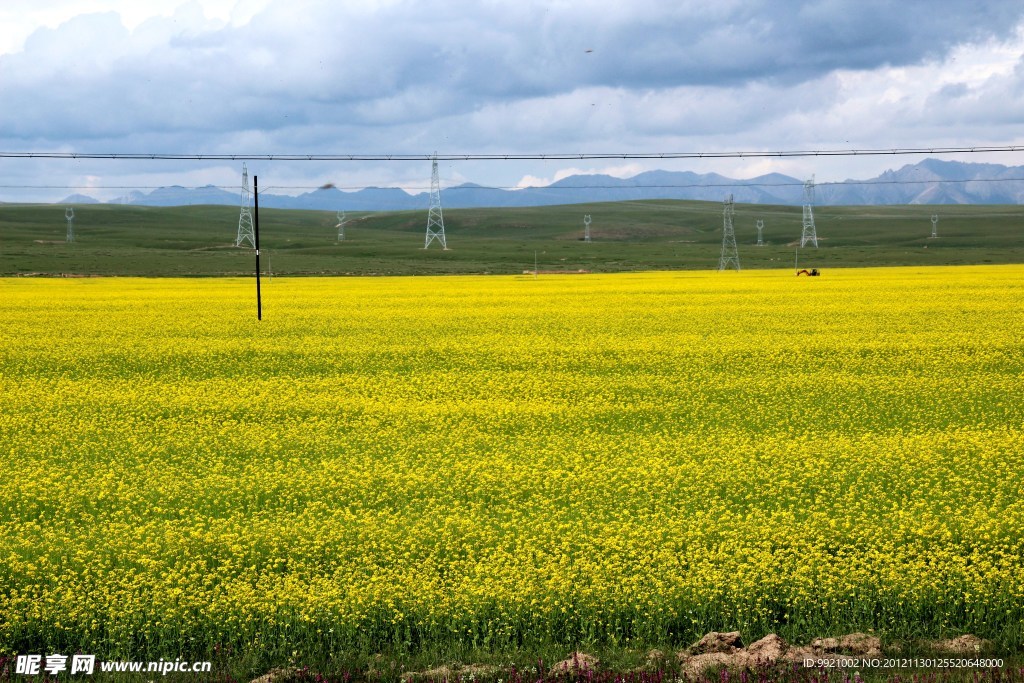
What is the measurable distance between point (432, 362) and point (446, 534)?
15123 millimetres

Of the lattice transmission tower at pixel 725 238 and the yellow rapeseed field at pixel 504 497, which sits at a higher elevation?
the lattice transmission tower at pixel 725 238

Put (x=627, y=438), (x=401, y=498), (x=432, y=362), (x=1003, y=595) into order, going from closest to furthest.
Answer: (x=1003, y=595) < (x=401, y=498) < (x=627, y=438) < (x=432, y=362)

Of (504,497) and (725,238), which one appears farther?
(725,238)

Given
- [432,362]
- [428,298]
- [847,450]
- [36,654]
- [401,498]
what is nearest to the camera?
[36,654]

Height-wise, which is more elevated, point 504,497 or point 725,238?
point 725,238

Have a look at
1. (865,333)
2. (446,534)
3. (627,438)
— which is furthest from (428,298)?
(446,534)

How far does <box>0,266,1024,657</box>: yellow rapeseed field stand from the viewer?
28.1ft

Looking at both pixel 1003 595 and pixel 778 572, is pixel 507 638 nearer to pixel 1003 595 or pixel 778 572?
pixel 778 572

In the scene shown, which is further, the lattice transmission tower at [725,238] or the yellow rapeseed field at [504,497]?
the lattice transmission tower at [725,238]

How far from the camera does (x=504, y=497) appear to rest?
466 inches

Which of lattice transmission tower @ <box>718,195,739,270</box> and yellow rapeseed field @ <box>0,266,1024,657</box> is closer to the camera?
yellow rapeseed field @ <box>0,266,1024,657</box>

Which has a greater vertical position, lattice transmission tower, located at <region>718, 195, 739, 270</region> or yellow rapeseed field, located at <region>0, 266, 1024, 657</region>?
lattice transmission tower, located at <region>718, 195, 739, 270</region>

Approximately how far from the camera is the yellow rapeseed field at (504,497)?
28.1 feet

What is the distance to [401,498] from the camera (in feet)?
38.8
